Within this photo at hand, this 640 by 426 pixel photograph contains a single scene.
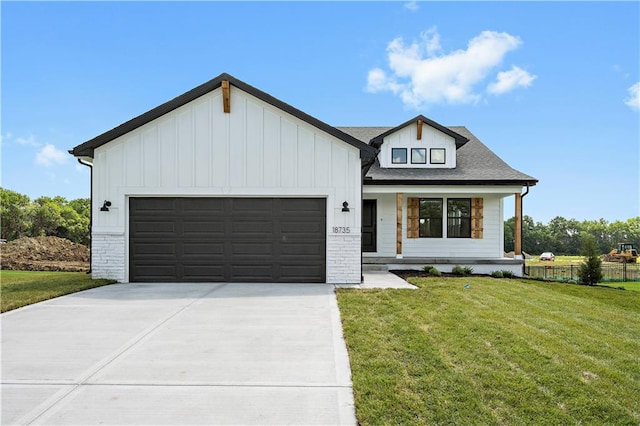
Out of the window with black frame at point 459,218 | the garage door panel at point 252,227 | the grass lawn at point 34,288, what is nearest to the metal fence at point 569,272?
the window with black frame at point 459,218

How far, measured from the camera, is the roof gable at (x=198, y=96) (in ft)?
31.1

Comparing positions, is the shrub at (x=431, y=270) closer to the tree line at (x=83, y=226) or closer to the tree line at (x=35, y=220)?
the tree line at (x=83, y=226)

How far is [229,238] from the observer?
9.77 m

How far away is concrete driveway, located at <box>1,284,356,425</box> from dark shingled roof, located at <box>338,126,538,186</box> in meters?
7.50

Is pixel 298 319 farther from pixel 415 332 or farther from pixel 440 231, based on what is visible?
pixel 440 231

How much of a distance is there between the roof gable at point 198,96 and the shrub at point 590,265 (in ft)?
29.1

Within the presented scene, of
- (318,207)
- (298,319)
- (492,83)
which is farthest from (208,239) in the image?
(492,83)

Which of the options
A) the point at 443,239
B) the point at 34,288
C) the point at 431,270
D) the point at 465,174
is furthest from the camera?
the point at 443,239

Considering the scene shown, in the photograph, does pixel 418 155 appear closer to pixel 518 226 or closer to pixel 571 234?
pixel 518 226

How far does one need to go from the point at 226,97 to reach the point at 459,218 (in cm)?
969

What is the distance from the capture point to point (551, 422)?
115 inches

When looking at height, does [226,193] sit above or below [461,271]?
above

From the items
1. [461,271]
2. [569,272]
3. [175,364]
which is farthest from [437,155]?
[175,364]

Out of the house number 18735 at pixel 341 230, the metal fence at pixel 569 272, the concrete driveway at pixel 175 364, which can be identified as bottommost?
the metal fence at pixel 569 272
